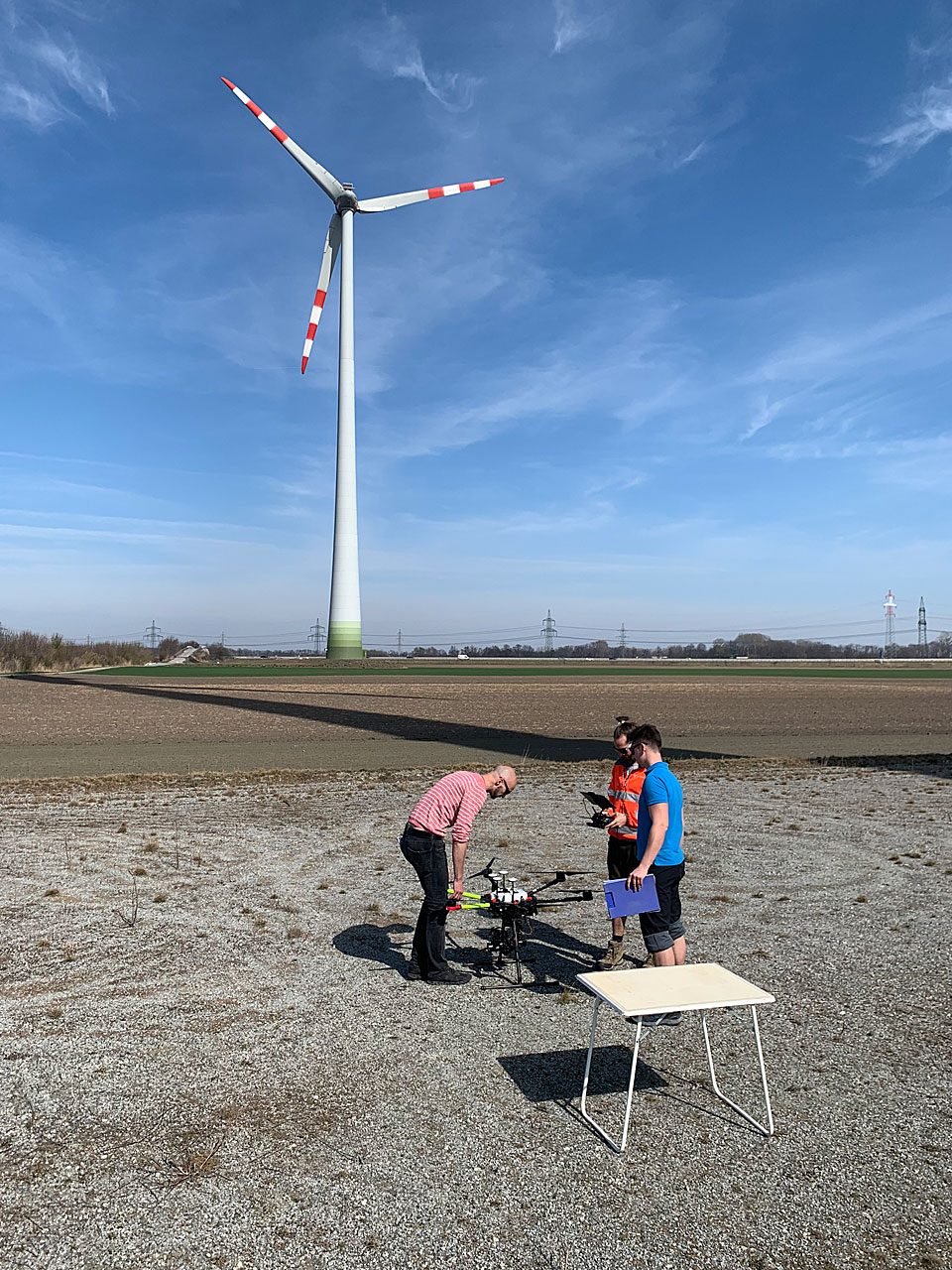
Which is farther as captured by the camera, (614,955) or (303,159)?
(303,159)

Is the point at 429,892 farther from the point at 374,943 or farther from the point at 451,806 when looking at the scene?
the point at 374,943

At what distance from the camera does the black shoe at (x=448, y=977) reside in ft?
28.2

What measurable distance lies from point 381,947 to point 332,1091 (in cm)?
320

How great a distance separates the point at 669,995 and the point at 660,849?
190 centimetres

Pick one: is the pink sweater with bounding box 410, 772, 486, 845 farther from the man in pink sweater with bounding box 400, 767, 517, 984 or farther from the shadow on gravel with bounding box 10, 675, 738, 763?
the shadow on gravel with bounding box 10, 675, 738, 763

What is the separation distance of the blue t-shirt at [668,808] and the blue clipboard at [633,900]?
0.89ft

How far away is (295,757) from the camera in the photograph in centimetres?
2595

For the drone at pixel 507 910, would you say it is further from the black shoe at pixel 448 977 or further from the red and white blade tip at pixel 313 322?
the red and white blade tip at pixel 313 322

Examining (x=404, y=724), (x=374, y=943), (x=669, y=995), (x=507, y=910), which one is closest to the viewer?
(x=669, y=995)

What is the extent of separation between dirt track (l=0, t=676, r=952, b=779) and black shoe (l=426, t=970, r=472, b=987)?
1541 centimetres

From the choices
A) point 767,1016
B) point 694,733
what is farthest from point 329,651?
point 767,1016

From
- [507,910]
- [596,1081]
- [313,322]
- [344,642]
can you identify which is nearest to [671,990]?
[596,1081]

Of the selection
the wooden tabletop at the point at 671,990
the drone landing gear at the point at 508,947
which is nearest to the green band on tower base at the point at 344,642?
the drone landing gear at the point at 508,947

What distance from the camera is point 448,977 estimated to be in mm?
8617
